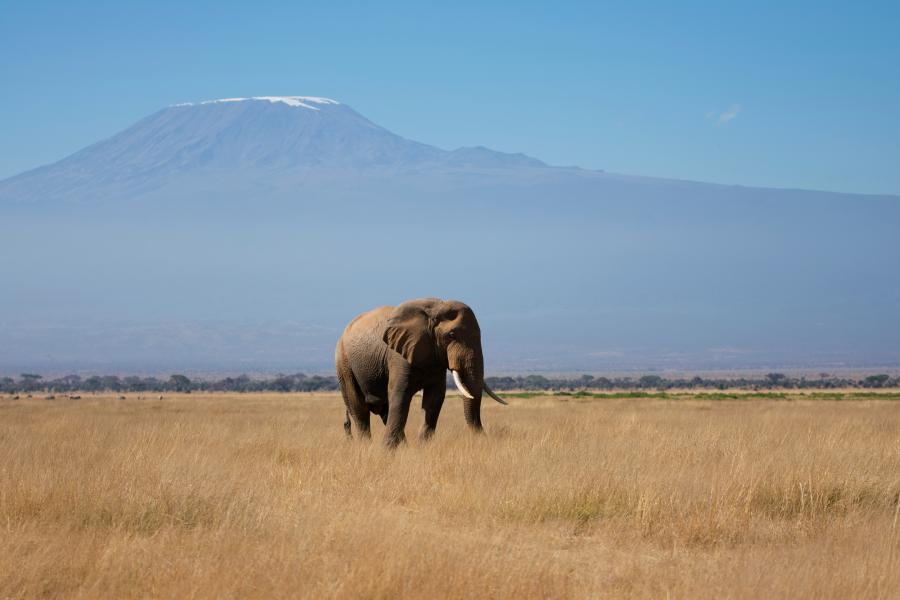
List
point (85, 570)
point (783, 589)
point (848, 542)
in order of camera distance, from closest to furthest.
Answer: point (783, 589) < point (85, 570) < point (848, 542)

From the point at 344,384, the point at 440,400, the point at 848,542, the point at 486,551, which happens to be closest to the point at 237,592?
the point at 486,551

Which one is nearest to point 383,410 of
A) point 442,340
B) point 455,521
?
point 442,340

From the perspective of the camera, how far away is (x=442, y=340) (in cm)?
1756

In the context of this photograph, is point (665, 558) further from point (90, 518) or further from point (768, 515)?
point (90, 518)

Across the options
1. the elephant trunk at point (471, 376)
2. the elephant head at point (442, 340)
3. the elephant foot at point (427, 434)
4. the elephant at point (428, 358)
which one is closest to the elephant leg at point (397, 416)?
the elephant at point (428, 358)

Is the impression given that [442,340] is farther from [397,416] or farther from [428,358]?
[397,416]

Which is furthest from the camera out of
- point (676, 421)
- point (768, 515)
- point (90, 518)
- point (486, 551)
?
point (676, 421)

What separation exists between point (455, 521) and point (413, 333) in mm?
6521

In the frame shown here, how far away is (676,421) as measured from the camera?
88.6 ft

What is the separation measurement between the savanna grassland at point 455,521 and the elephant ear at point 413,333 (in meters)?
1.27

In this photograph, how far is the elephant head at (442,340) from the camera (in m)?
17.2

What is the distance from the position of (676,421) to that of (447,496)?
15.7 metres

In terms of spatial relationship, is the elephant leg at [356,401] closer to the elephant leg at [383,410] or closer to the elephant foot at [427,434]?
the elephant leg at [383,410]

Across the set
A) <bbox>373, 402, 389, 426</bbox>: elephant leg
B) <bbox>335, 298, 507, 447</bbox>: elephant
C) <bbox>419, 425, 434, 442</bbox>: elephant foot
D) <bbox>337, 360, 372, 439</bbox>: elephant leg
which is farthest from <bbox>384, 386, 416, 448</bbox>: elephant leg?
<bbox>337, 360, 372, 439</bbox>: elephant leg
